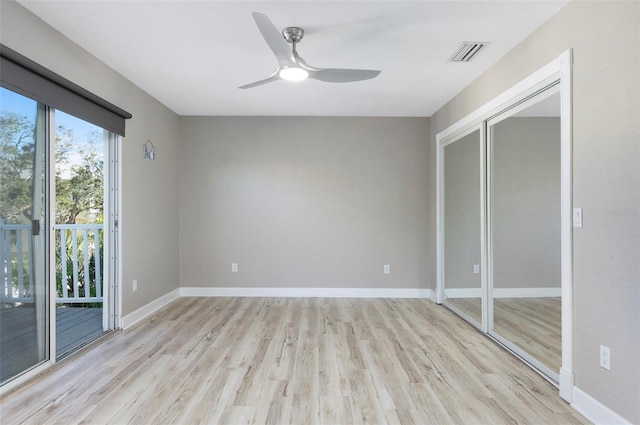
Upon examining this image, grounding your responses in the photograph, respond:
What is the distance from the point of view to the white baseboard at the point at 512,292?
2.43 metres

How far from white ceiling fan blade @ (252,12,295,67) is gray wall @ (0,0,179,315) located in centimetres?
160

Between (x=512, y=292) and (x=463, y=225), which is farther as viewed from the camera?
(x=463, y=225)

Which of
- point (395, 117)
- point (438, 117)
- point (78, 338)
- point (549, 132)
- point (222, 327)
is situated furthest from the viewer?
point (395, 117)

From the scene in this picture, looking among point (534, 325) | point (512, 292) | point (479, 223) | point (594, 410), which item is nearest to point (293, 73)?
point (479, 223)

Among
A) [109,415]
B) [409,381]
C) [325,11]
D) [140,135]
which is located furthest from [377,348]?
[140,135]

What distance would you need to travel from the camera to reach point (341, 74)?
257 centimetres

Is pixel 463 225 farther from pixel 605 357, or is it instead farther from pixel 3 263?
pixel 3 263

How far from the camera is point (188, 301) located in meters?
4.63

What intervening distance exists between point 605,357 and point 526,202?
124cm

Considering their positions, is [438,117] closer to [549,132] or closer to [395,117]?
[395,117]

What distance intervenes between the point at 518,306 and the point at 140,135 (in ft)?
13.5

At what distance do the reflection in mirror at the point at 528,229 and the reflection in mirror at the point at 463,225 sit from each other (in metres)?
0.29

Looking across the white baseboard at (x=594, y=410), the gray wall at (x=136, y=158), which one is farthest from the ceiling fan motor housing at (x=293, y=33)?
the white baseboard at (x=594, y=410)

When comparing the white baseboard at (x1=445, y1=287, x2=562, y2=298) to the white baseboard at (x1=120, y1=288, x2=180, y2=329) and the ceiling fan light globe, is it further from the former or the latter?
the white baseboard at (x1=120, y1=288, x2=180, y2=329)
